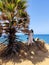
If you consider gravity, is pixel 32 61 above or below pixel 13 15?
below

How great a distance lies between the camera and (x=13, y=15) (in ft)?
47.6

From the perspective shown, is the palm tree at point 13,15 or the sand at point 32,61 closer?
the sand at point 32,61

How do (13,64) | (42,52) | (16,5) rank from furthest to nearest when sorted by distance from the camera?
(42,52)
(16,5)
(13,64)

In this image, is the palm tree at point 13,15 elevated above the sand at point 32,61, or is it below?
above

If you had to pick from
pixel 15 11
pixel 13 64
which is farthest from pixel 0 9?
pixel 13 64

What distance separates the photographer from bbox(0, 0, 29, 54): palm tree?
47.4ft

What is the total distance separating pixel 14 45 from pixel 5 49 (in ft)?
1.97

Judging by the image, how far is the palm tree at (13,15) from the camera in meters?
14.5

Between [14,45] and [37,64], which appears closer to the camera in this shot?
[37,64]

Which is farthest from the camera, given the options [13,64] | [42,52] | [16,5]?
[42,52]

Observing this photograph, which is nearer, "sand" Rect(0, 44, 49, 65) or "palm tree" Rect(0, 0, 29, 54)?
"sand" Rect(0, 44, 49, 65)

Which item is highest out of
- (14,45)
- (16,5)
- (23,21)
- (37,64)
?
(16,5)

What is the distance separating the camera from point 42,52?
15.5m

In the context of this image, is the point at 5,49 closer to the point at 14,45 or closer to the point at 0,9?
the point at 14,45
